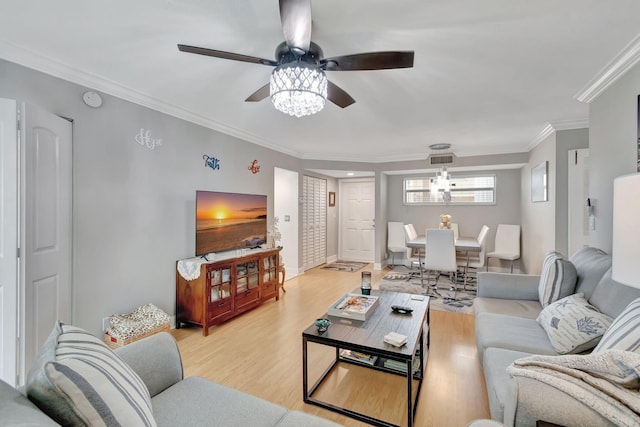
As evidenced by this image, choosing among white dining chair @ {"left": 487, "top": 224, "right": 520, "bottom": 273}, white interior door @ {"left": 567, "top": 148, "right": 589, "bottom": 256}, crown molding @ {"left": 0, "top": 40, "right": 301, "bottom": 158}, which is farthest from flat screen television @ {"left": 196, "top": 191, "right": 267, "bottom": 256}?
white dining chair @ {"left": 487, "top": 224, "right": 520, "bottom": 273}

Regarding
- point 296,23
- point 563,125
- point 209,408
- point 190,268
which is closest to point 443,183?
point 563,125

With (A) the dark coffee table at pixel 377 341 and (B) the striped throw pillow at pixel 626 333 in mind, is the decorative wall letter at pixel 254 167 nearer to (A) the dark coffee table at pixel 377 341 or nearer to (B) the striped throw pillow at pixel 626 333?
(A) the dark coffee table at pixel 377 341

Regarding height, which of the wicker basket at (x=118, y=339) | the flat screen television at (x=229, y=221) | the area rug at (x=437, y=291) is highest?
the flat screen television at (x=229, y=221)

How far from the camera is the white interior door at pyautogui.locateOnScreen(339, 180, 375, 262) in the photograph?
688 cm

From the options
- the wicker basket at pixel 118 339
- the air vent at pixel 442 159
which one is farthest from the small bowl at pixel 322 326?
the air vent at pixel 442 159

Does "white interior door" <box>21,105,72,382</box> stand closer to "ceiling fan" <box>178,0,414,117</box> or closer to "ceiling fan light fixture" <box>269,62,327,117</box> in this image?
"ceiling fan" <box>178,0,414,117</box>

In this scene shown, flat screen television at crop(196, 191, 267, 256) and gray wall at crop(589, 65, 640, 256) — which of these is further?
flat screen television at crop(196, 191, 267, 256)

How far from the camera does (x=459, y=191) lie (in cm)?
604

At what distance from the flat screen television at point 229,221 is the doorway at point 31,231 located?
118cm

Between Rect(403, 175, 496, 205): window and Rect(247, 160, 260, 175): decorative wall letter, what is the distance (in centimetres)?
333

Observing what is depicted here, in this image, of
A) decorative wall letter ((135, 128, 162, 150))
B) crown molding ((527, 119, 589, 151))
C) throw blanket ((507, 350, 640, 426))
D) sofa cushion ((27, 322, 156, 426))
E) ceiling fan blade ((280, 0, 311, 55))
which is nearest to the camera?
sofa cushion ((27, 322, 156, 426))

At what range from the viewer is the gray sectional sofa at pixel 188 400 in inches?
45.8

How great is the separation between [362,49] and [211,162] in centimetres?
229

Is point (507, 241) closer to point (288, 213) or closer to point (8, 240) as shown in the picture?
point (288, 213)
